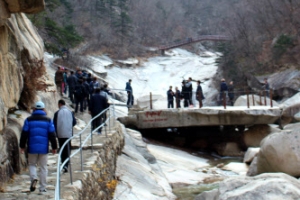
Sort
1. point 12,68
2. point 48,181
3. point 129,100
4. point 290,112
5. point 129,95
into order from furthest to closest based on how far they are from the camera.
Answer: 1. point 129,100
2. point 129,95
3. point 290,112
4. point 12,68
5. point 48,181

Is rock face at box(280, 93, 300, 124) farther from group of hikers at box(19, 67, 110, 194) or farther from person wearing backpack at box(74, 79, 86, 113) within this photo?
group of hikers at box(19, 67, 110, 194)

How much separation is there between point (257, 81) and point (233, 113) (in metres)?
14.2

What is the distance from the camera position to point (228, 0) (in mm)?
77688

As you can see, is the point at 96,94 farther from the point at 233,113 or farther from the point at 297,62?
the point at 297,62

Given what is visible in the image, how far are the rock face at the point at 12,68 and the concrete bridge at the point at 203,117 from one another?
11.2 meters

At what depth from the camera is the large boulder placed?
1406 cm

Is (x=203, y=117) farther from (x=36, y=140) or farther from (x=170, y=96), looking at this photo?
(x=36, y=140)

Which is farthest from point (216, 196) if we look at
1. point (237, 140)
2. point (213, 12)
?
point (213, 12)

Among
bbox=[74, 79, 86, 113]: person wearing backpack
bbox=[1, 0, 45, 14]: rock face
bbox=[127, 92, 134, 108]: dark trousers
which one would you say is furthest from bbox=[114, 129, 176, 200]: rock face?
bbox=[127, 92, 134, 108]: dark trousers

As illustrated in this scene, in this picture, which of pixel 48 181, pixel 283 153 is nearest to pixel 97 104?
pixel 48 181

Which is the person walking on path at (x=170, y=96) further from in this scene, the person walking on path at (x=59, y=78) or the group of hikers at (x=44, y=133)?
the group of hikers at (x=44, y=133)

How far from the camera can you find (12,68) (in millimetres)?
9430

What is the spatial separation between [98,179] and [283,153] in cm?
773

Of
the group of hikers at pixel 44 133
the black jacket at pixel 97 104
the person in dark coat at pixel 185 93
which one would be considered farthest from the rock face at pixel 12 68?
the person in dark coat at pixel 185 93
